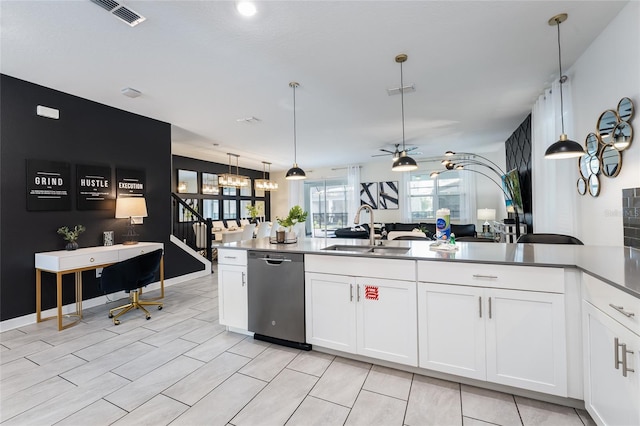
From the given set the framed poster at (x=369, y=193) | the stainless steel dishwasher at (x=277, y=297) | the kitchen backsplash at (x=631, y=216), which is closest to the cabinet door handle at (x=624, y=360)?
the kitchen backsplash at (x=631, y=216)

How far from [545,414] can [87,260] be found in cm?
450

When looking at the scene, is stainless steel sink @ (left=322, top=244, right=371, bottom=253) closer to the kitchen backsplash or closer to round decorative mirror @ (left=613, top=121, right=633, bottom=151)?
the kitchen backsplash

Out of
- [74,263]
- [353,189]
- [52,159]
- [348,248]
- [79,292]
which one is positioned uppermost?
[353,189]

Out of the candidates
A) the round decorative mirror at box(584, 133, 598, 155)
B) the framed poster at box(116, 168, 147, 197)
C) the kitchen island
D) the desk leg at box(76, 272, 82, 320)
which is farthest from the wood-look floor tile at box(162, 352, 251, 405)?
the round decorative mirror at box(584, 133, 598, 155)

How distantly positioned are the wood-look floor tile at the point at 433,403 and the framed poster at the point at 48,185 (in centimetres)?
447

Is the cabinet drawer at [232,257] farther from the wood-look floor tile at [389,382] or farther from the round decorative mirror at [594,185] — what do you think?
the round decorative mirror at [594,185]

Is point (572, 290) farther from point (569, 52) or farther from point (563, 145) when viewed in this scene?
point (569, 52)

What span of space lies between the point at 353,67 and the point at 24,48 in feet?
10.4

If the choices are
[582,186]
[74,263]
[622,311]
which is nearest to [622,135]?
[582,186]

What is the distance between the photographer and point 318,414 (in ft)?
5.76

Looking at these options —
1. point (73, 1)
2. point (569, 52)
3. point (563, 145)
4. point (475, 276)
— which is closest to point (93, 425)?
point (475, 276)

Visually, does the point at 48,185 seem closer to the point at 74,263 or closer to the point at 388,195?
the point at 74,263

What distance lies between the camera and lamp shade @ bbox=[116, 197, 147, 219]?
386 centimetres

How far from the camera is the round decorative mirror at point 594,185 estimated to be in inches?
102
